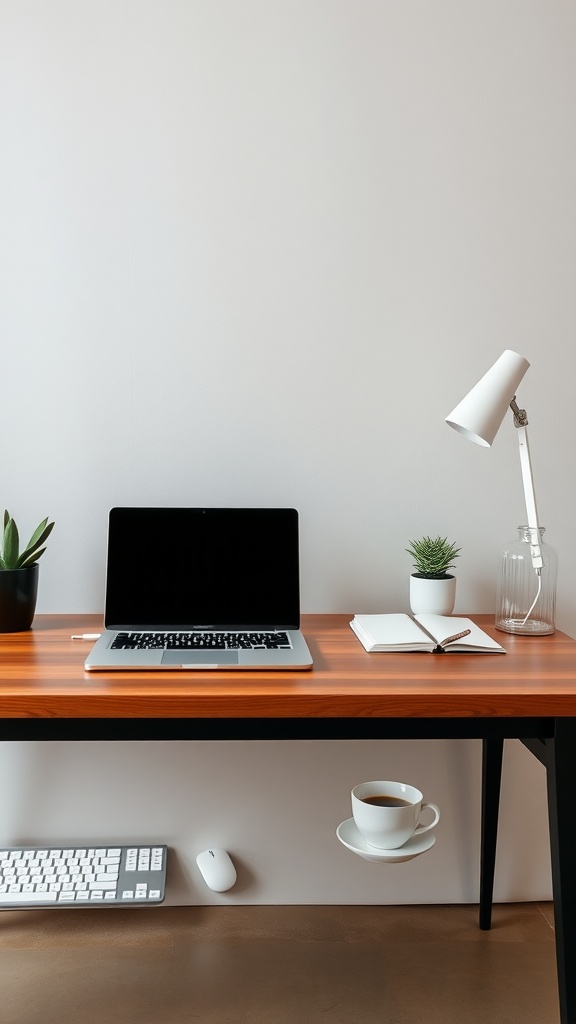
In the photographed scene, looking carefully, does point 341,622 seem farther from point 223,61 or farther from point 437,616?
point 223,61

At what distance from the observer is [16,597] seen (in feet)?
5.27

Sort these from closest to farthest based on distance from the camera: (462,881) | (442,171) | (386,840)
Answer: (386,840) → (442,171) → (462,881)

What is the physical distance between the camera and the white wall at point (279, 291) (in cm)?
176

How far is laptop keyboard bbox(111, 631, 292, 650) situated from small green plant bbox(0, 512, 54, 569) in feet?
0.83

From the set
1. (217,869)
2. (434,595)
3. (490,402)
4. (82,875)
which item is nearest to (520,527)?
(434,595)

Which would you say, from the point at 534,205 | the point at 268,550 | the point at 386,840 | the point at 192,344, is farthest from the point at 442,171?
the point at 386,840

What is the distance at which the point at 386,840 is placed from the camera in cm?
138

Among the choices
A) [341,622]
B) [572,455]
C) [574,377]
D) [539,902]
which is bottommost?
[539,902]

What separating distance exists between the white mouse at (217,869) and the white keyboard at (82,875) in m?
0.09

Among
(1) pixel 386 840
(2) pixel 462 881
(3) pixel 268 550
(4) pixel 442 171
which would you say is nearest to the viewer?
(1) pixel 386 840

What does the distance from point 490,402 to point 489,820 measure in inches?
36.3

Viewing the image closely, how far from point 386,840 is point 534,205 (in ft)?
4.44

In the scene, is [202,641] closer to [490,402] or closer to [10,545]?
[10,545]

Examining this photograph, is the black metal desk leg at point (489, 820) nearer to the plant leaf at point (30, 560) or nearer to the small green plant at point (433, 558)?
the small green plant at point (433, 558)
